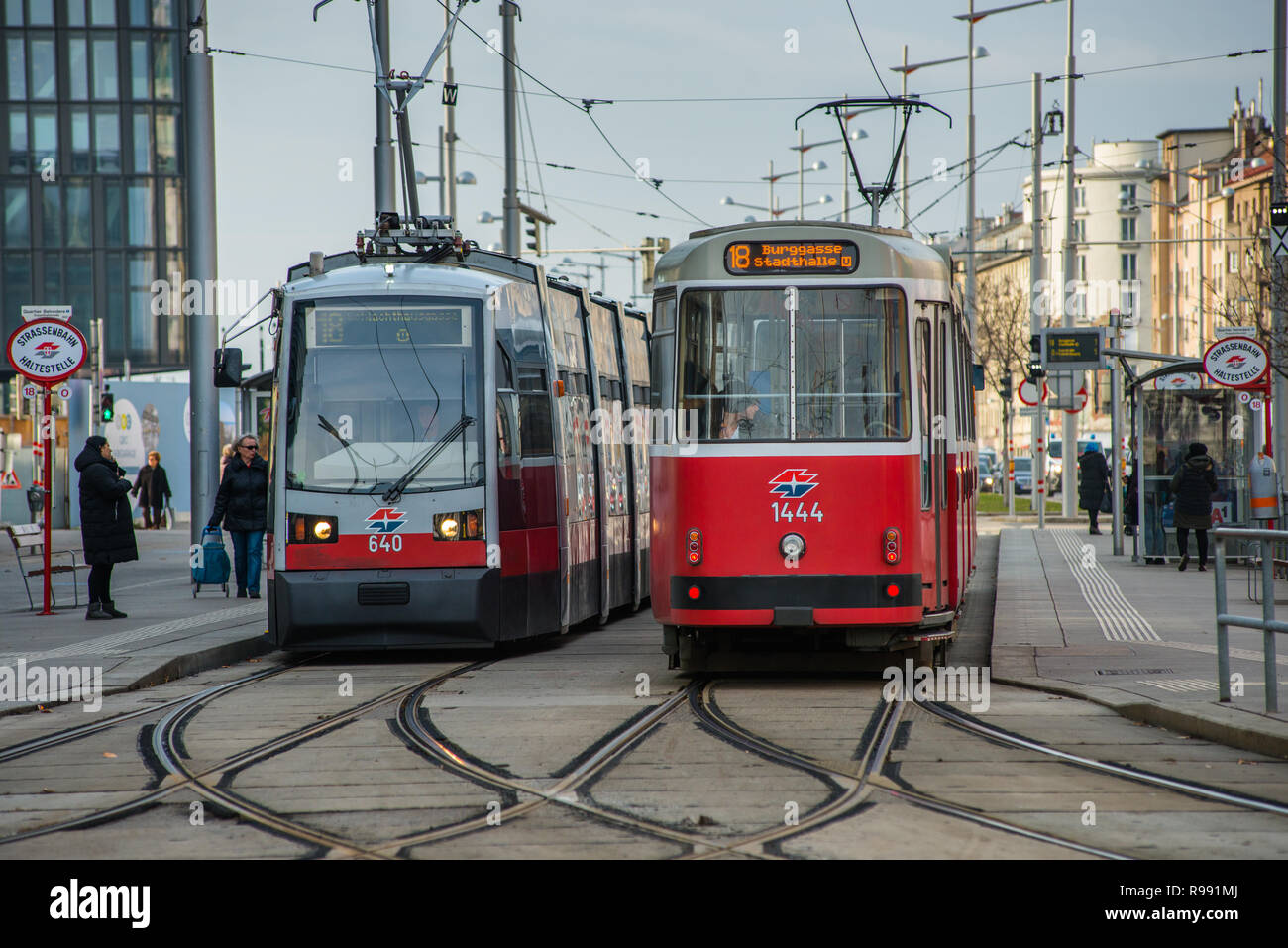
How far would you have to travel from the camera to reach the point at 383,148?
2342 centimetres

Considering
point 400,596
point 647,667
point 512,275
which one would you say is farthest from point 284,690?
point 512,275

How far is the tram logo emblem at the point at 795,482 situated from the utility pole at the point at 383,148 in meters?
12.9

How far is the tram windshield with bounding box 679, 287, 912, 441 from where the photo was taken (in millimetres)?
11555

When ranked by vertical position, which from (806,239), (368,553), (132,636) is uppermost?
(806,239)

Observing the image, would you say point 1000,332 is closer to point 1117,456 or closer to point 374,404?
point 1117,456

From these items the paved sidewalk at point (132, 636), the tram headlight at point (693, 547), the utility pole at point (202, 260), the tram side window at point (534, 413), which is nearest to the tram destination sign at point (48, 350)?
the paved sidewalk at point (132, 636)

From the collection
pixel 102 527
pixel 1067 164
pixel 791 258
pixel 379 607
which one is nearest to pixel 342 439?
pixel 379 607

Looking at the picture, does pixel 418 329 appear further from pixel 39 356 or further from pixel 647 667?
pixel 39 356

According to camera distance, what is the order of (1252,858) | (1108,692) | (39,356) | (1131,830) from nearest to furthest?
(1252,858) < (1131,830) < (1108,692) < (39,356)

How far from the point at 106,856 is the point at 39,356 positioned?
1102 centimetres

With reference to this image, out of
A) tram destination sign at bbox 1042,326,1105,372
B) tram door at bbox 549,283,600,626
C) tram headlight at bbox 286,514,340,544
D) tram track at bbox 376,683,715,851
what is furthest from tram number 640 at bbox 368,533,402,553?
tram destination sign at bbox 1042,326,1105,372

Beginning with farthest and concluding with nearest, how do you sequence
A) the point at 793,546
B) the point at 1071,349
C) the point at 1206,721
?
the point at 1071,349, the point at 793,546, the point at 1206,721

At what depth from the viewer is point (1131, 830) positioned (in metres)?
6.87

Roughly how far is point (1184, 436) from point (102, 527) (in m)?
15.4
